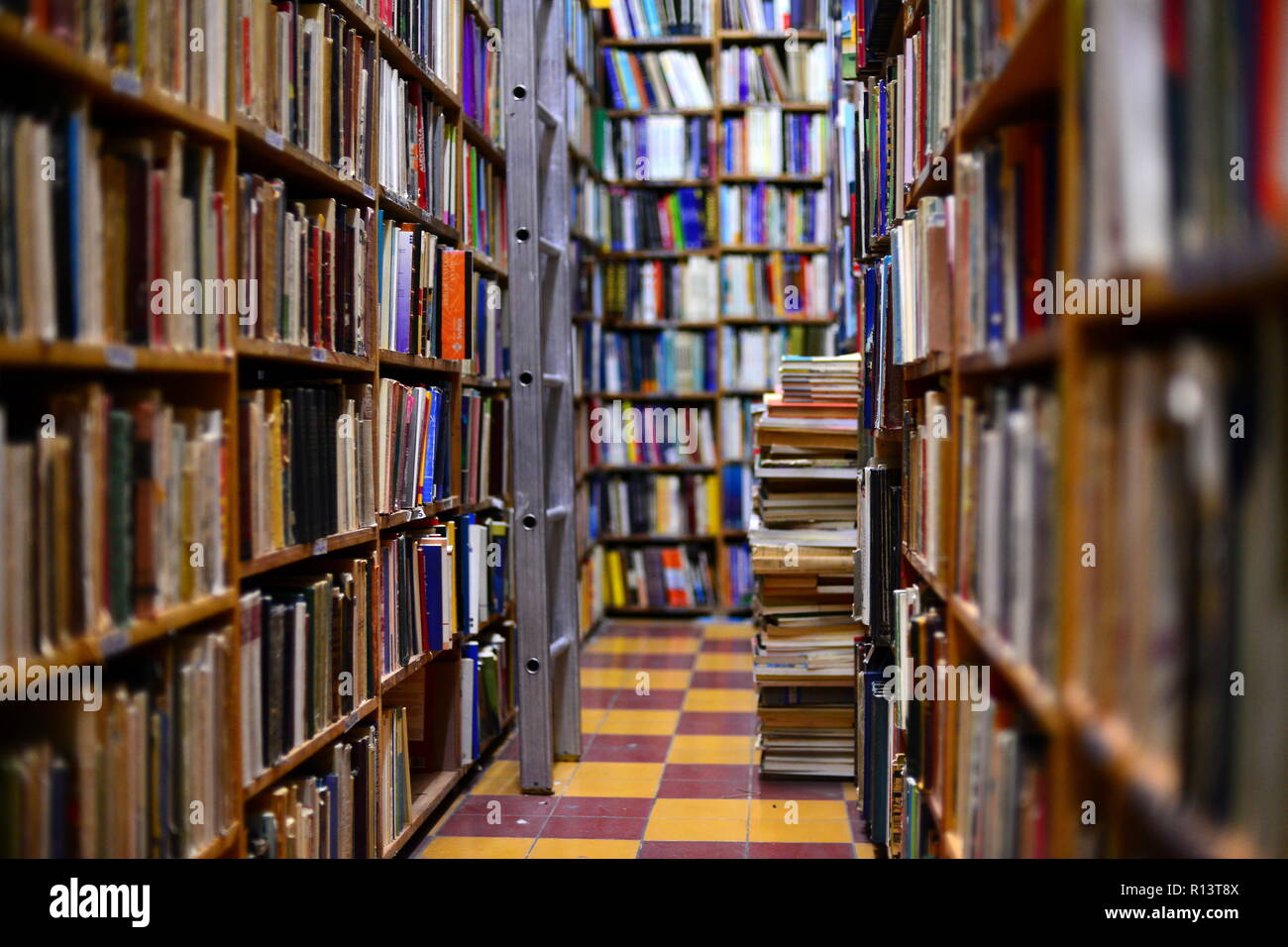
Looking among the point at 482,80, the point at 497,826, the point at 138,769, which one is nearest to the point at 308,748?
the point at 138,769

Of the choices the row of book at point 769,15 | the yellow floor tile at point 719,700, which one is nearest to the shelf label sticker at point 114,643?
the yellow floor tile at point 719,700

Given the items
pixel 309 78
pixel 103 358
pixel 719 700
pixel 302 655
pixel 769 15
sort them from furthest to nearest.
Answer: pixel 769 15, pixel 719 700, pixel 309 78, pixel 302 655, pixel 103 358

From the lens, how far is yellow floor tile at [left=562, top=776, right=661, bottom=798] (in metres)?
3.43

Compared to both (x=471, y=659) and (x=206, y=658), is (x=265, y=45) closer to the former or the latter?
(x=206, y=658)

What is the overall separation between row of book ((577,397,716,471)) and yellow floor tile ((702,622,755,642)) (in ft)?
2.98

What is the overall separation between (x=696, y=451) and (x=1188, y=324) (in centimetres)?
547

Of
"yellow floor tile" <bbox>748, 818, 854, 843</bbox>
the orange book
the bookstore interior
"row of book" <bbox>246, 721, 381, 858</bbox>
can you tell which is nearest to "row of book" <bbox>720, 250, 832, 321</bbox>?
the bookstore interior

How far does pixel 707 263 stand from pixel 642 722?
305 centimetres

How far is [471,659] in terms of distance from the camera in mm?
3508

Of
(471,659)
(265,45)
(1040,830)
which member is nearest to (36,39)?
(265,45)

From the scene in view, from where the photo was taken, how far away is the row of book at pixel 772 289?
643cm

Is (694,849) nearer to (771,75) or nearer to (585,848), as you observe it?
(585,848)

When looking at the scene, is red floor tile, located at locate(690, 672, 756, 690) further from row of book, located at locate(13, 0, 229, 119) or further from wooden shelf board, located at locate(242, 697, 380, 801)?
row of book, located at locate(13, 0, 229, 119)

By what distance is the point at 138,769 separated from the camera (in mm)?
1556
